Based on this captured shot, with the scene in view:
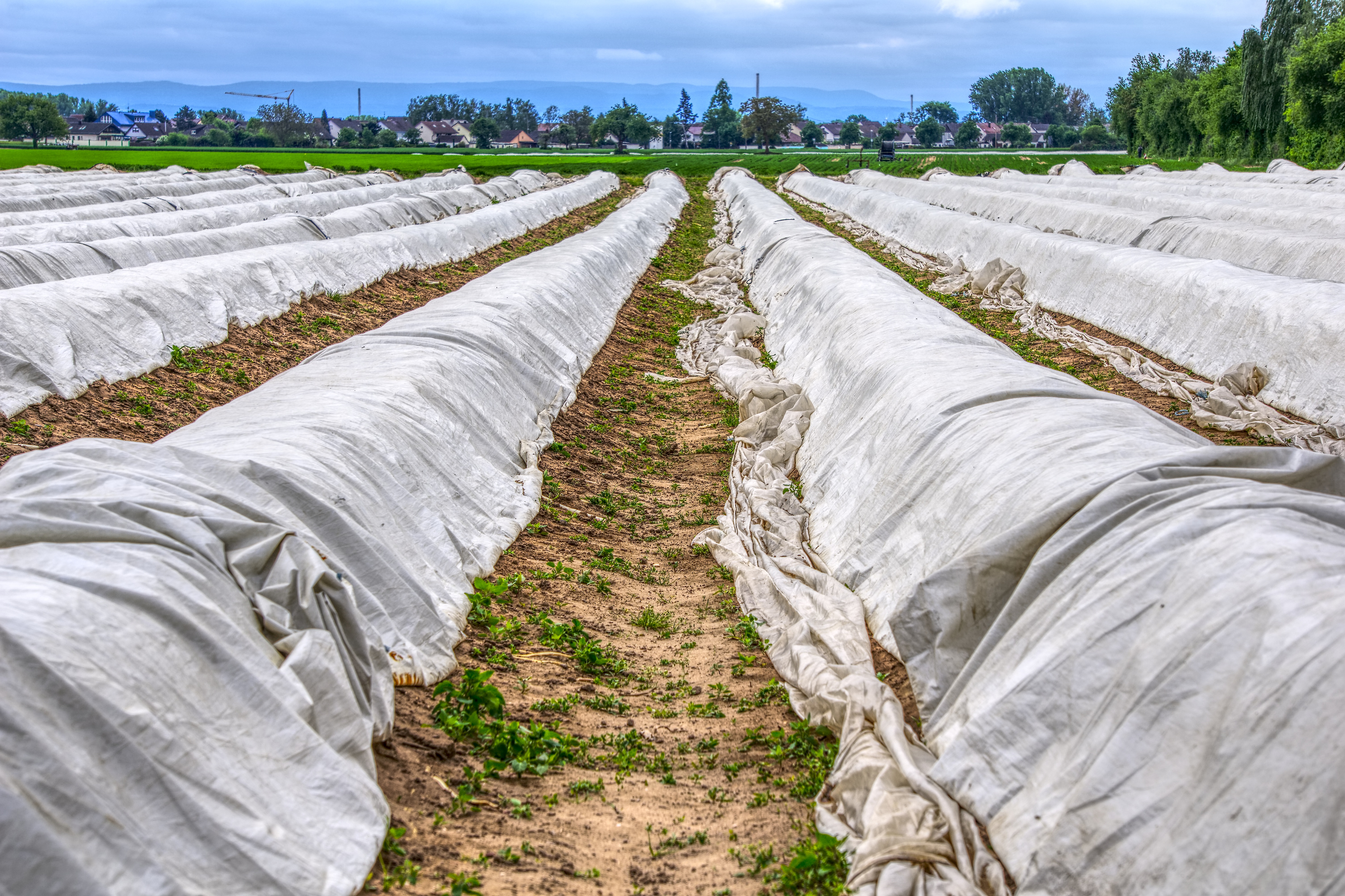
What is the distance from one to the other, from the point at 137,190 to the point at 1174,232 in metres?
27.6

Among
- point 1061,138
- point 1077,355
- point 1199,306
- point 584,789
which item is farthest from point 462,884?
point 1061,138

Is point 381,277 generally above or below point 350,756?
above

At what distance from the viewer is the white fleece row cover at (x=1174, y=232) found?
14.5 m

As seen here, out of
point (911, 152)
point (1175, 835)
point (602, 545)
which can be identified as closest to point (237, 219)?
point (602, 545)

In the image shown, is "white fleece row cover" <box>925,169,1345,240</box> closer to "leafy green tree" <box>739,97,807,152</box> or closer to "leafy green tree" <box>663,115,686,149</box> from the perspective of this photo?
"leafy green tree" <box>739,97,807,152</box>

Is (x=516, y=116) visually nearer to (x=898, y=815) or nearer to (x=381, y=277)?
(x=381, y=277)

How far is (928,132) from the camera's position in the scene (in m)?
101

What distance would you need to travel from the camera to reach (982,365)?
309 inches

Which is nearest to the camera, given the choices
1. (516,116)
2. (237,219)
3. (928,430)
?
(928,430)

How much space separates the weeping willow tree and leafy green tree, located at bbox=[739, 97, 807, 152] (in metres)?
36.0

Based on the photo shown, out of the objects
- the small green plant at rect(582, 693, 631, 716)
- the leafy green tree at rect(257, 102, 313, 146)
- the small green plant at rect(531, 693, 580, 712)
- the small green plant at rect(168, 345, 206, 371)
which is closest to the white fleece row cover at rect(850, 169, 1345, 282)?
the small green plant at rect(582, 693, 631, 716)

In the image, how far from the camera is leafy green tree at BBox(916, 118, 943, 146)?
330 feet

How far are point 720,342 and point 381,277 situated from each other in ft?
21.7

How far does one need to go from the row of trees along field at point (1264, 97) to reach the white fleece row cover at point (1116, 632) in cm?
3767
